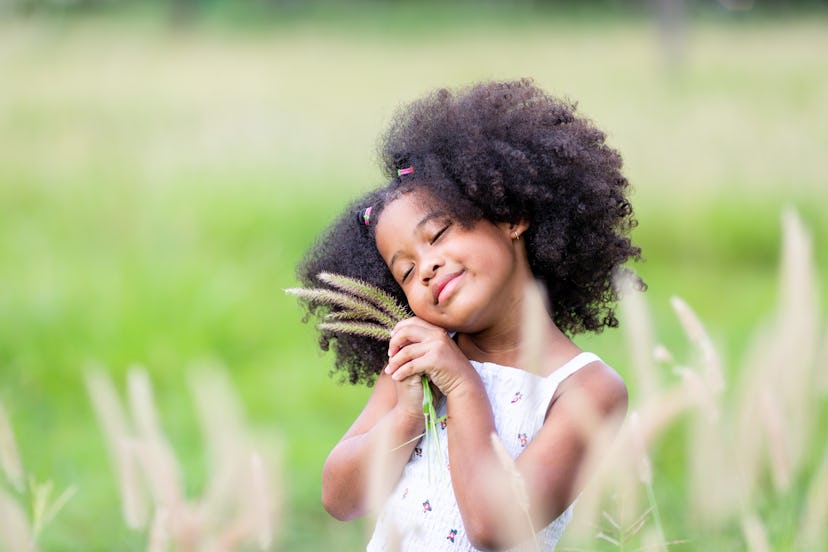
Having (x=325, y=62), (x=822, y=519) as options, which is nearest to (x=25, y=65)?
(x=325, y=62)

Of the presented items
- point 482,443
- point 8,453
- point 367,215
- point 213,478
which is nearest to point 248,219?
point 367,215

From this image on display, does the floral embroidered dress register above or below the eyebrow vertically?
below

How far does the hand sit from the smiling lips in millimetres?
54

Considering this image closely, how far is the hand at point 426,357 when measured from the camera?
2012 millimetres

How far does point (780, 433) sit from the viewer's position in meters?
1.64

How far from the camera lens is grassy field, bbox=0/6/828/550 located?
15.5ft

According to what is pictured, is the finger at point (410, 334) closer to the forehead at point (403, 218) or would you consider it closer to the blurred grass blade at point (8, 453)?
the forehead at point (403, 218)

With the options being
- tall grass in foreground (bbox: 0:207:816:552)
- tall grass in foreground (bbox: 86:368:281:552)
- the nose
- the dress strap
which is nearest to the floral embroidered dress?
the dress strap

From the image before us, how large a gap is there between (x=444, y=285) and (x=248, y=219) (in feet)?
16.2

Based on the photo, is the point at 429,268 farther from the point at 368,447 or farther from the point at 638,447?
the point at 638,447

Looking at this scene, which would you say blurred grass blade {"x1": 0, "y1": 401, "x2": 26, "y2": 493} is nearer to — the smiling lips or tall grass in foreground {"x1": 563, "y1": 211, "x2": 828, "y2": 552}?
the smiling lips

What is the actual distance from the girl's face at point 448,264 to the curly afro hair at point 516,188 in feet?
0.12

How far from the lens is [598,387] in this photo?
81.8 inches

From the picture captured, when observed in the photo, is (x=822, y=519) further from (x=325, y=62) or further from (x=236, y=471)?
(x=325, y=62)
